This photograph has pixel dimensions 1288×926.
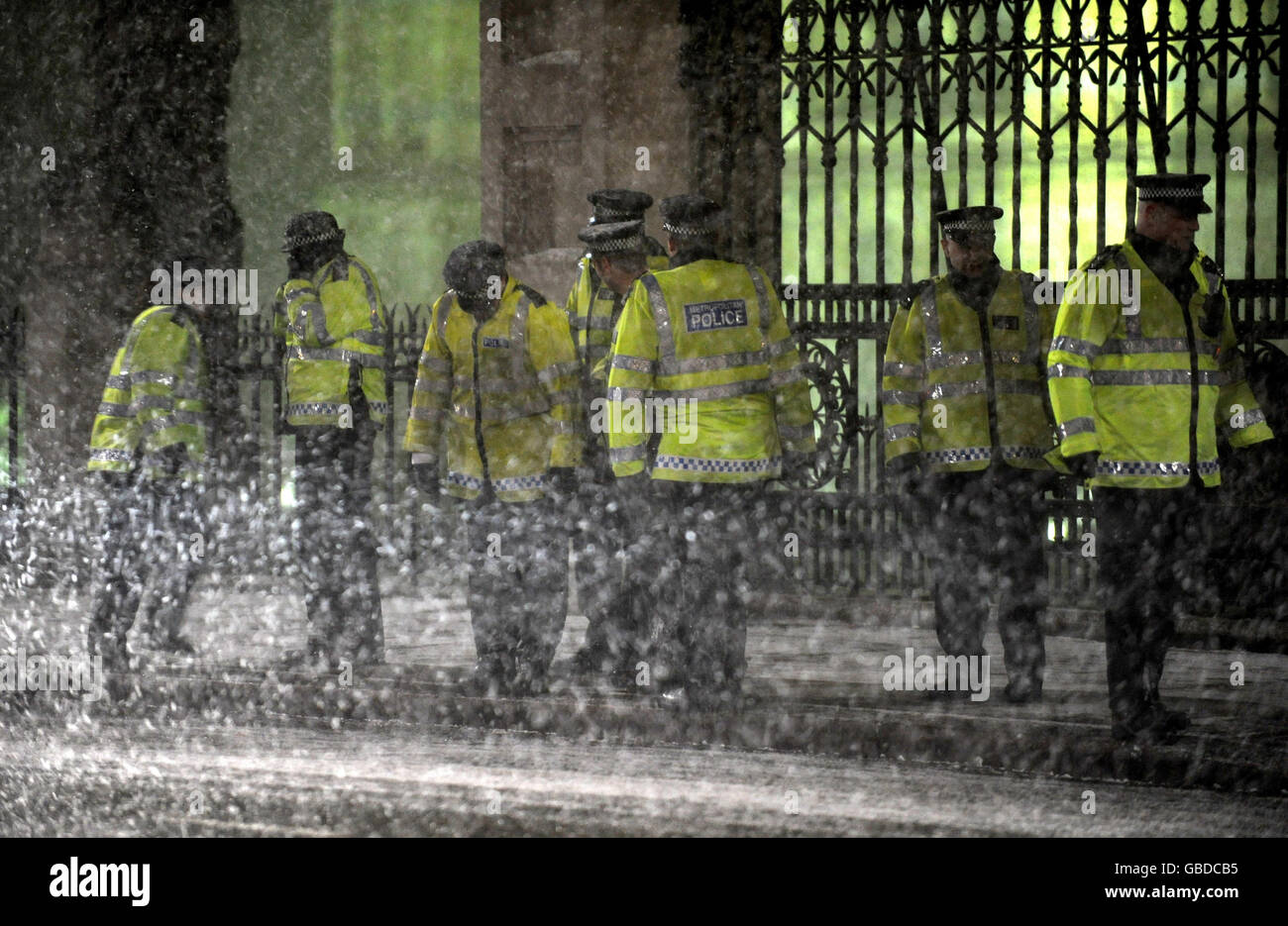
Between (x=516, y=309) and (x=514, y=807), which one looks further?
(x=516, y=309)

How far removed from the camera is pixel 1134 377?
614 centimetres

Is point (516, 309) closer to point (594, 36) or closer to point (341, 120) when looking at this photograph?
point (594, 36)

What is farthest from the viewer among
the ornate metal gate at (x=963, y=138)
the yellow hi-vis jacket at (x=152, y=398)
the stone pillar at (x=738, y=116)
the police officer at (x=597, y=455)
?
the stone pillar at (x=738, y=116)

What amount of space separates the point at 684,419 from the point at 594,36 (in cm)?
486

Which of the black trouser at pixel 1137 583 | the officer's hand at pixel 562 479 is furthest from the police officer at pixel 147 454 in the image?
the black trouser at pixel 1137 583

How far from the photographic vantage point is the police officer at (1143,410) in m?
6.08

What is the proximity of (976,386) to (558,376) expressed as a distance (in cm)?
174

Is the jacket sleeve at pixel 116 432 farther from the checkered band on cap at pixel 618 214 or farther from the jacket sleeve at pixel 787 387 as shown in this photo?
the jacket sleeve at pixel 787 387

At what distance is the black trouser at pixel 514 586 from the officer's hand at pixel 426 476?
8.5 inches

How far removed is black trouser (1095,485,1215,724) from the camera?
6086 mm

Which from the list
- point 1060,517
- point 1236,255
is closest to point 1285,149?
point 1060,517

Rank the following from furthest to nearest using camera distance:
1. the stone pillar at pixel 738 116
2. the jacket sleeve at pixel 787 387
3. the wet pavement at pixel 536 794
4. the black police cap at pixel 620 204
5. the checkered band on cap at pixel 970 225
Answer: the stone pillar at pixel 738 116 → the black police cap at pixel 620 204 → the checkered band on cap at pixel 970 225 → the jacket sleeve at pixel 787 387 → the wet pavement at pixel 536 794

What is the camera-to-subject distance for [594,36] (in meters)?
10.8

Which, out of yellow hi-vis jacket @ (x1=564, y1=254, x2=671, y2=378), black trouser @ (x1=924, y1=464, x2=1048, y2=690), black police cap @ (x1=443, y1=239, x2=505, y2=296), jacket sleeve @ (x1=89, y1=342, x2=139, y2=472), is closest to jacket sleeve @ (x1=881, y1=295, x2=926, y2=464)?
black trouser @ (x1=924, y1=464, x2=1048, y2=690)
